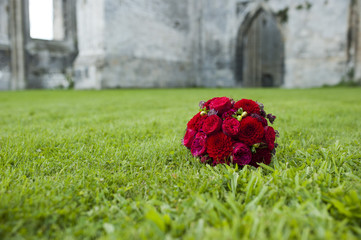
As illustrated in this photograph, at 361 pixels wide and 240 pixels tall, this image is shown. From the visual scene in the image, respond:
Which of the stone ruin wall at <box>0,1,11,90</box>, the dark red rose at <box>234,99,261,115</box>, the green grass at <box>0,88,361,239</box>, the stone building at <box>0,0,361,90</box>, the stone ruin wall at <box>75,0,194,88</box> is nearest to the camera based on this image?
the green grass at <box>0,88,361,239</box>

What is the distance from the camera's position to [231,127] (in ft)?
4.93

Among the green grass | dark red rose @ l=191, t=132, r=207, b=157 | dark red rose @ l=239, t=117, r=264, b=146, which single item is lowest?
the green grass

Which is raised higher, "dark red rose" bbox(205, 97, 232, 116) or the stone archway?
the stone archway

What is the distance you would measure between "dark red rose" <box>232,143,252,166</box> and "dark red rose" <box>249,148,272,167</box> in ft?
0.27

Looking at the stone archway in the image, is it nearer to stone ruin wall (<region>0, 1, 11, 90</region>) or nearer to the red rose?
stone ruin wall (<region>0, 1, 11, 90</region>)

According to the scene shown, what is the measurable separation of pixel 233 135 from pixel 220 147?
10 cm

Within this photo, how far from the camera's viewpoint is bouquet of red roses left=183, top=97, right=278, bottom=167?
149 cm

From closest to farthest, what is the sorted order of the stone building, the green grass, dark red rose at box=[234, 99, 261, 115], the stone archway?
1. the green grass
2. dark red rose at box=[234, 99, 261, 115]
3. the stone building
4. the stone archway

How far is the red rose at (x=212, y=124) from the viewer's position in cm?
153

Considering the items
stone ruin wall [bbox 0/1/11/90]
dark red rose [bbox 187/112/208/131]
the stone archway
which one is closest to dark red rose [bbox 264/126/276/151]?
dark red rose [bbox 187/112/208/131]

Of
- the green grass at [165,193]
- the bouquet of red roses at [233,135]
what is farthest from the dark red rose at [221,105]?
the green grass at [165,193]

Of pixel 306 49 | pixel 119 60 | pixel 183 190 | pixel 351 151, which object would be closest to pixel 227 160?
pixel 183 190

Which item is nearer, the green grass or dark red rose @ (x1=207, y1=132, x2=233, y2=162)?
the green grass

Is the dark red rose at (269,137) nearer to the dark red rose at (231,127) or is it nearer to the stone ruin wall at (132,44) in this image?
the dark red rose at (231,127)
